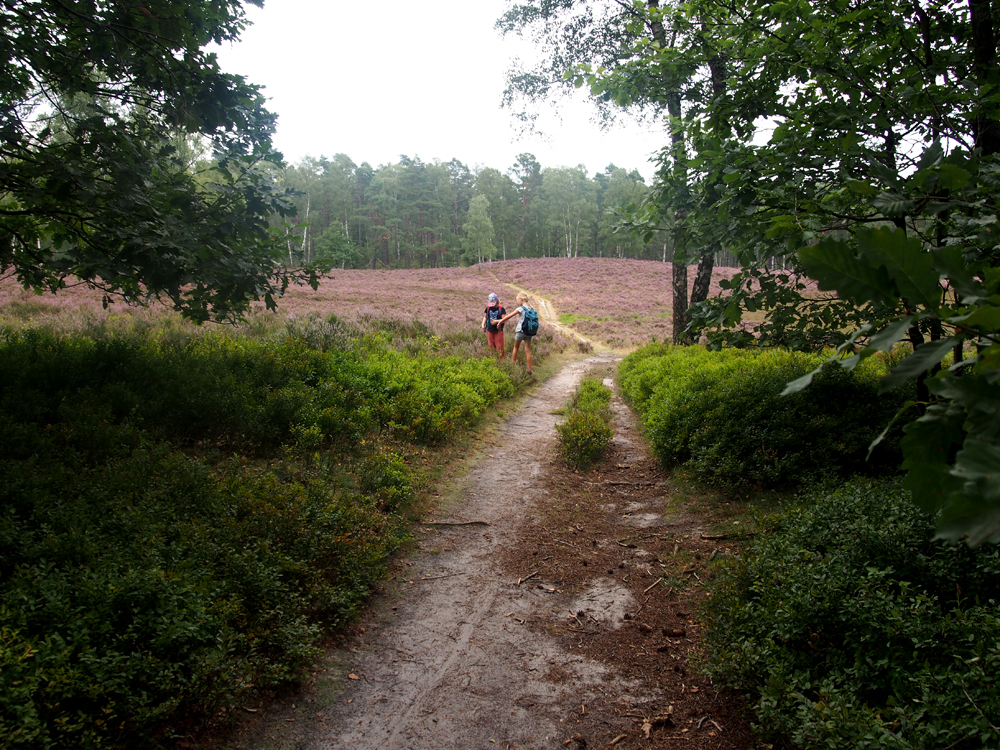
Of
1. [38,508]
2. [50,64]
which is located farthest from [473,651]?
[50,64]

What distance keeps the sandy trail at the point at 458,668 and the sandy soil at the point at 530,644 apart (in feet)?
0.03

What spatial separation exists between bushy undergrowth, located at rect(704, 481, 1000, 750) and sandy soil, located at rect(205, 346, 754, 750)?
15.1 inches

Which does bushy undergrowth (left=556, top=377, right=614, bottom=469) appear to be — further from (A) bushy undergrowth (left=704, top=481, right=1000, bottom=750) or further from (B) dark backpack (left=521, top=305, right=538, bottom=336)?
(B) dark backpack (left=521, top=305, right=538, bottom=336)

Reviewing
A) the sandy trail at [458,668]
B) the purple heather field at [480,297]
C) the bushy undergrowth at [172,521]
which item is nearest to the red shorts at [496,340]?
the purple heather field at [480,297]

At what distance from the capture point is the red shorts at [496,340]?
1334cm

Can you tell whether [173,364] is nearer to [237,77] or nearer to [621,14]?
[237,77]

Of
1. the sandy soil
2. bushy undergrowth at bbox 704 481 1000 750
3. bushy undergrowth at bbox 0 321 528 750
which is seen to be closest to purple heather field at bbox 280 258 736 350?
bushy undergrowth at bbox 0 321 528 750

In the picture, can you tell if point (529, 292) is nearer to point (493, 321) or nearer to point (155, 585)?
point (493, 321)

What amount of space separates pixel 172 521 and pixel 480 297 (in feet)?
102

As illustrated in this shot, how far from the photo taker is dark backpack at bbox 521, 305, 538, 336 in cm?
1265

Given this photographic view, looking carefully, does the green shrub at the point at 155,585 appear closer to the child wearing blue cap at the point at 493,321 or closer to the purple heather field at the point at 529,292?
the purple heather field at the point at 529,292

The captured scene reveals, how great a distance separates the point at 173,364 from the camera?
6.96 m

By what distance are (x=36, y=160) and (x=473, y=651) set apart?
5.07 m

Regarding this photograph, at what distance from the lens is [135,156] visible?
4.57 m
